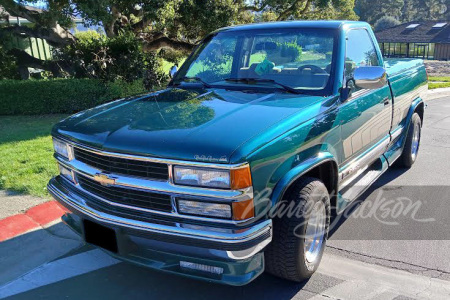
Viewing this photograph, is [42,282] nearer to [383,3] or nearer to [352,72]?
[352,72]

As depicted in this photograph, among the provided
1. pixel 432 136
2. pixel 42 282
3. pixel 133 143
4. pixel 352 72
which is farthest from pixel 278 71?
pixel 432 136

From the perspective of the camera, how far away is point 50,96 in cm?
954

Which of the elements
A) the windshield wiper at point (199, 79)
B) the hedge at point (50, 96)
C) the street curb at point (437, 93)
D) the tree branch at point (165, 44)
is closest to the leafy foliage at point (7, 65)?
the hedge at point (50, 96)

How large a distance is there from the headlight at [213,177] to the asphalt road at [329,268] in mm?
1068

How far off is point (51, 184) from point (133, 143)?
124 cm

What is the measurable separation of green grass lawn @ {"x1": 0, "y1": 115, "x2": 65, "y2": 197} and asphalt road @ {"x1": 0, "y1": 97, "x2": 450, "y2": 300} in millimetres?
1124

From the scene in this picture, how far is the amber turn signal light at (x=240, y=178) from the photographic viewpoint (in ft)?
8.16

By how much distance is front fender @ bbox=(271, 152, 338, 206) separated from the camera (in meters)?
2.75

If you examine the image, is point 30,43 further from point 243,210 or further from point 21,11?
point 243,210

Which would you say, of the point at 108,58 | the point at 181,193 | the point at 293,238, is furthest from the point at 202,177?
the point at 108,58

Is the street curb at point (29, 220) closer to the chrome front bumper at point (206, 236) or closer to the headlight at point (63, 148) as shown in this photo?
the headlight at point (63, 148)

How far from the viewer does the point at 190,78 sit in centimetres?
426

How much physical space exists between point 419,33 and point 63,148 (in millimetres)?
53189

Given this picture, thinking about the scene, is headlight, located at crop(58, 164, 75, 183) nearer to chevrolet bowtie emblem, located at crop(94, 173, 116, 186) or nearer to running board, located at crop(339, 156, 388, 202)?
chevrolet bowtie emblem, located at crop(94, 173, 116, 186)
